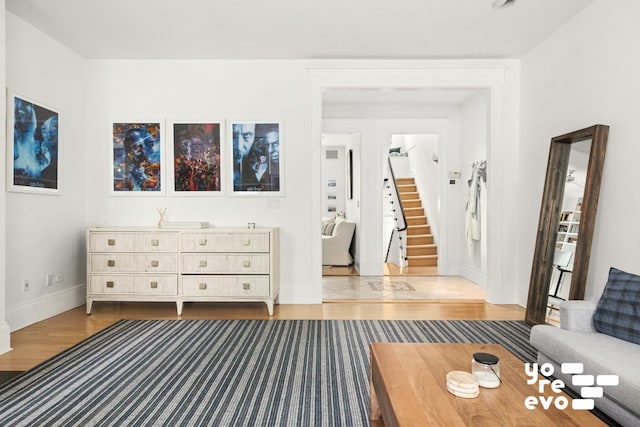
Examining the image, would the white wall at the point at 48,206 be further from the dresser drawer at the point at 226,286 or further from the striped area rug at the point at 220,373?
the dresser drawer at the point at 226,286

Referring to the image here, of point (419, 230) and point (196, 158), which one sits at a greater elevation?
point (196, 158)

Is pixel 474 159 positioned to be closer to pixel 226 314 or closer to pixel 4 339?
pixel 226 314

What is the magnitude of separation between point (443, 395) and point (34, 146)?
4124mm

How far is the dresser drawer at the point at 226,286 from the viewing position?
4230 millimetres

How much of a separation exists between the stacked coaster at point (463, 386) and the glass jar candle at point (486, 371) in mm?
41

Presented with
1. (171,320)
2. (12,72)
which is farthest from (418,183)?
(12,72)

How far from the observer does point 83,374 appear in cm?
270

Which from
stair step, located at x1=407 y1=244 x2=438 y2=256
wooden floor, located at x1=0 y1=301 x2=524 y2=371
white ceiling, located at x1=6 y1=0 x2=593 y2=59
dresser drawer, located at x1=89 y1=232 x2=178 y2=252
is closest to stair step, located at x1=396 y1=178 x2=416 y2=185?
stair step, located at x1=407 y1=244 x2=438 y2=256

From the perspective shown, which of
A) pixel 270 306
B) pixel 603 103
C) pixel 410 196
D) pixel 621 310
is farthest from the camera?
pixel 410 196

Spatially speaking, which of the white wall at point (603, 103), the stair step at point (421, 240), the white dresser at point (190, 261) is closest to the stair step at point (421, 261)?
A: the stair step at point (421, 240)

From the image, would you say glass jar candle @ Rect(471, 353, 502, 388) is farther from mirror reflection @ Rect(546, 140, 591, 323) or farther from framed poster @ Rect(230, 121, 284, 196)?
framed poster @ Rect(230, 121, 284, 196)

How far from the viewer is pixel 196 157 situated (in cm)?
477

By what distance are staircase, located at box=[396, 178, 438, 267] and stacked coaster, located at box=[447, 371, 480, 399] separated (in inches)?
245

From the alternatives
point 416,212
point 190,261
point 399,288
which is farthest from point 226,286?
point 416,212
